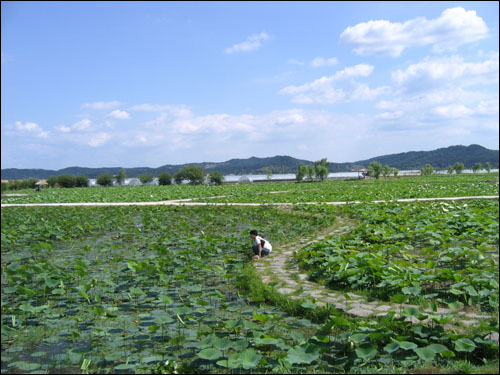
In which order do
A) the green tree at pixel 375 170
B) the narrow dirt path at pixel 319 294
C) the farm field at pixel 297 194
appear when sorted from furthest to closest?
the green tree at pixel 375 170 < the farm field at pixel 297 194 < the narrow dirt path at pixel 319 294

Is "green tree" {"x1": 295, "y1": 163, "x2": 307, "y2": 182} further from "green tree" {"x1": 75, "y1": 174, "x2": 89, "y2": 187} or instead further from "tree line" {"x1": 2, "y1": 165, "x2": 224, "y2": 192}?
"green tree" {"x1": 75, "y1": 174, "x2": 89, "y2": 187}

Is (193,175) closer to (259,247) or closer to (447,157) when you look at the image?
(259,247)

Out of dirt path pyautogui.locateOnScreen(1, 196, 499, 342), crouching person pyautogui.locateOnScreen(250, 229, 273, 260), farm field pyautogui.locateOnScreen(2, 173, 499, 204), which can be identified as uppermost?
farm field pyautogui.locateOnScreen(2, 173, 499, 204)

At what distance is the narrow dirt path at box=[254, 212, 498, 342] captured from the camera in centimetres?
402

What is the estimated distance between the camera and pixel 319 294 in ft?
16.6

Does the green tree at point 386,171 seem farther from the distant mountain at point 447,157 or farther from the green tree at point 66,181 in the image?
the green tree at point 66,181

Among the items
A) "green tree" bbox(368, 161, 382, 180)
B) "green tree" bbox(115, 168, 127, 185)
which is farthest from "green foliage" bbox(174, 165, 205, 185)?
"green tree" bbox(368, 161, 382, 180)

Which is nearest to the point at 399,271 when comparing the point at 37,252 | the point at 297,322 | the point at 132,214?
the point at 297,322

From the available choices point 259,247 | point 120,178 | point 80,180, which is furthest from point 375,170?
point 259,247

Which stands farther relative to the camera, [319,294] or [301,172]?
[301,172]

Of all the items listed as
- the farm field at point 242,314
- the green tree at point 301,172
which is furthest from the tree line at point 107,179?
the farm field at point 242,314

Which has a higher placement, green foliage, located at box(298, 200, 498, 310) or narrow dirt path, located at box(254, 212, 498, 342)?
green foliage, located at box(298, 200, 498, 310)

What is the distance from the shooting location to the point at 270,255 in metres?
7.89

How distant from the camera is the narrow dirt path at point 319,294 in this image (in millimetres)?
4016
